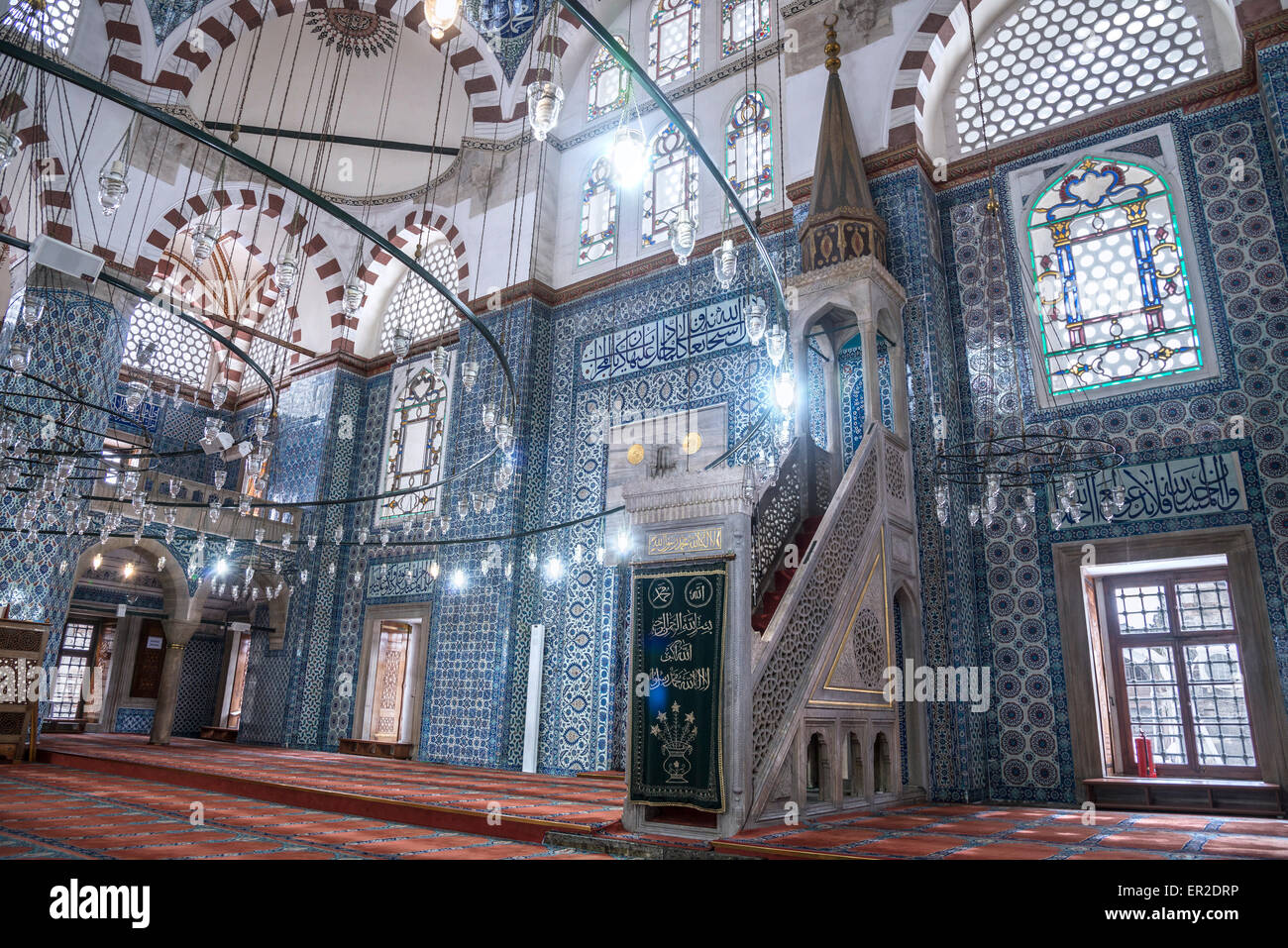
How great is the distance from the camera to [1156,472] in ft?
15.1

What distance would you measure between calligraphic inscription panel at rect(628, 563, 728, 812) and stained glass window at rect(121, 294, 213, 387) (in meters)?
9.73

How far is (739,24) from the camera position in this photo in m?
7.14

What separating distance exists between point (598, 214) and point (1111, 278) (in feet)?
14.8

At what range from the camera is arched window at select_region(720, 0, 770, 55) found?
6906mm

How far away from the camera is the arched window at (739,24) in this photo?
22.7 feet

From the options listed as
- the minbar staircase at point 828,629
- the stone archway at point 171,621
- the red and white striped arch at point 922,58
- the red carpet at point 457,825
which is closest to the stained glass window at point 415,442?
the stone archway at point 171,621

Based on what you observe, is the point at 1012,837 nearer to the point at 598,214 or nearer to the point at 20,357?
the point at 20,357

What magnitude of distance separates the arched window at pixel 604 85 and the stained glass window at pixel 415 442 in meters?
3.06

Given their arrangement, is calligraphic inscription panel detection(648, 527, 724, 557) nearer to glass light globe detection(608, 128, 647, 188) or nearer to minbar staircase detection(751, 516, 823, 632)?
minbar staircase detection(751, 516, 823, 632)

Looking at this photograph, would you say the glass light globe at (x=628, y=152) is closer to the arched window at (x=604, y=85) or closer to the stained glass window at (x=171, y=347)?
the arched window at (x=604, y=85)

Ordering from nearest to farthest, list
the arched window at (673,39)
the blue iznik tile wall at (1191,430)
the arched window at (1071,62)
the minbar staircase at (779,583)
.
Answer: the minbar staircase at (779,583)
the blue iznik tile wall at (1191,430)
the arched window at (1071,62)
the arched window at (673,39)

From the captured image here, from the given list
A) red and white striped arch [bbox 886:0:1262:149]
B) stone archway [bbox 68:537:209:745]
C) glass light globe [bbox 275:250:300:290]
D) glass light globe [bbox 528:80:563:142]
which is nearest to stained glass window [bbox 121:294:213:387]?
stone archway [bbox 68:537:209:745]

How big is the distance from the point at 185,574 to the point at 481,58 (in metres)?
6.21

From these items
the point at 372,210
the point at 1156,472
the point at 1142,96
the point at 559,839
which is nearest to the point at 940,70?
the point at 1142,96
